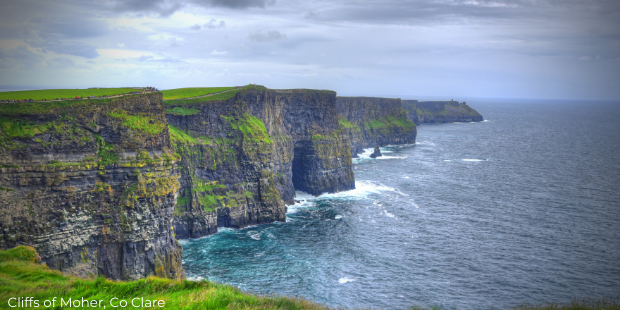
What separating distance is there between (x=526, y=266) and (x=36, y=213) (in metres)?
71.7

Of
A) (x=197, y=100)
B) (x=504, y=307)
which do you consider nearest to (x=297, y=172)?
(x=197, y=100)

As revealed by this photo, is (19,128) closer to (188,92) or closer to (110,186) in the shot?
(110,186)

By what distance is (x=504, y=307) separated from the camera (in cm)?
5431

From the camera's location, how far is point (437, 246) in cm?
7625

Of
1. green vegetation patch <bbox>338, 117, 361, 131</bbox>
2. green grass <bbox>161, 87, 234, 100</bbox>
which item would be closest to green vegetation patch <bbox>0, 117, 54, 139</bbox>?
green grass <bbox>161, 87, 234, 100</bbox>

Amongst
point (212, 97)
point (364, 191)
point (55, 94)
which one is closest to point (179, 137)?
point (212, 97)

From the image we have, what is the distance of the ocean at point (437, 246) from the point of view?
5916cm

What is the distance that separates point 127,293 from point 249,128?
204 feet

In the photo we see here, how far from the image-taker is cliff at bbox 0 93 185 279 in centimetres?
5150

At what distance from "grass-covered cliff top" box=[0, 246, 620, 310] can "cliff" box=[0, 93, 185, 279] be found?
36.7 ft

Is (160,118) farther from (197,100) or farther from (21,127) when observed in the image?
(197,100)

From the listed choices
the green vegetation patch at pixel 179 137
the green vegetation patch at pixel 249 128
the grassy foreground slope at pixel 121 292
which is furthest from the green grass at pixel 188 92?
the grassy foreground slope at pixel 121 292

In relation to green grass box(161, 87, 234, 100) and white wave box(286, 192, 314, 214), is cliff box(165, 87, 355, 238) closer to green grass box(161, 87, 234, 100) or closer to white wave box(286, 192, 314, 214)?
white wave box(286, 192, 314, 214)

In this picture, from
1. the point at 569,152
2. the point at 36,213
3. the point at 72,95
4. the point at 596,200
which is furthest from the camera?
the point at 569,152
